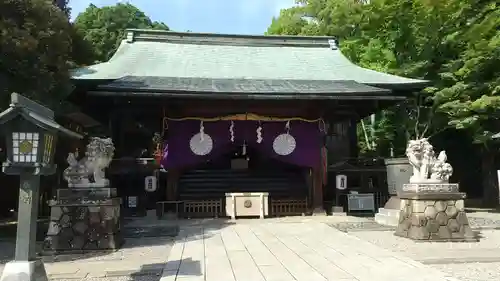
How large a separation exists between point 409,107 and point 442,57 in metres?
2.18

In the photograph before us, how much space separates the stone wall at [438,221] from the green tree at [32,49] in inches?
283

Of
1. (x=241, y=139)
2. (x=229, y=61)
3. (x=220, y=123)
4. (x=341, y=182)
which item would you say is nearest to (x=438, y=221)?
(x=341, y=182)

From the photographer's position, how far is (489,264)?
6109 millimetres

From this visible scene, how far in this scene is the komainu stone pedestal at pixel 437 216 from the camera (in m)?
7.98

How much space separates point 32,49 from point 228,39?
35.1ft

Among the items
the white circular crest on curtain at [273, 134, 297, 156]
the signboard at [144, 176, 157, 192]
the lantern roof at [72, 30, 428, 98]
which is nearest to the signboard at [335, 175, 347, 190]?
the white circular crest on curtain at [273, 134, 297, 156]

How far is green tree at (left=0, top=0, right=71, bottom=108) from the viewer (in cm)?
729

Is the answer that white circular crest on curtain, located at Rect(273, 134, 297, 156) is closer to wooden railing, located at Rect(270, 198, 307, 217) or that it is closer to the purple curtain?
the purple curtain

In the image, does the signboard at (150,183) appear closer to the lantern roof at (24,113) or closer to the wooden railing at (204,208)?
the wooden railing at (204,208)

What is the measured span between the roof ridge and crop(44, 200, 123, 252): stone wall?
10.6 metres

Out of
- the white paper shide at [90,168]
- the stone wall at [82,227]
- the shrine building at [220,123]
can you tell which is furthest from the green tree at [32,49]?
the shrine building at [220,123]

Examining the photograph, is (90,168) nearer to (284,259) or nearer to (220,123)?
(284,259)

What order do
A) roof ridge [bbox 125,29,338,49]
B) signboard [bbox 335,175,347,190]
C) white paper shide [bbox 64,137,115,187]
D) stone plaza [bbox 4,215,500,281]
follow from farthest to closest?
roof ridge [bbox 125,29,338,49] → signboard [bbox 335,175,347,190] → white paper shide [bbox 64,137,115,187] → stone plaza [bbox 4,215,500,281]

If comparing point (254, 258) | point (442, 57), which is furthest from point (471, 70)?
point (254, 258)
